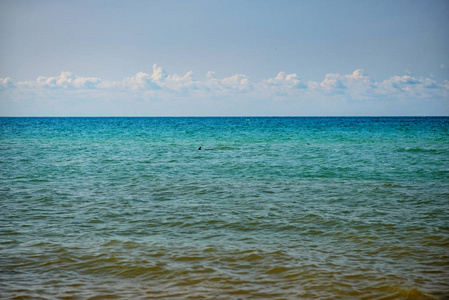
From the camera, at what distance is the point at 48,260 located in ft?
21.9

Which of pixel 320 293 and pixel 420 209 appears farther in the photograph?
pixel 420 209

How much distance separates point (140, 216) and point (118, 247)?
92.7 inches

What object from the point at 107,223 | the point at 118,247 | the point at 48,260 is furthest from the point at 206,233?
the point at 48,260

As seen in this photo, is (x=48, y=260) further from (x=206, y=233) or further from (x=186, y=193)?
(x=186, y=193)

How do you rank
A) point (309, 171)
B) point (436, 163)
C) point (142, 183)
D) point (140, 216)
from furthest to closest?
point (436, 163) → point (309, 171) → point (142, 183) → point (140, 216)

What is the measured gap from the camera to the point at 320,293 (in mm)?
5488

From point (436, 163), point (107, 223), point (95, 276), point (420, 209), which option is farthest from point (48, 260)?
point (436, 163)

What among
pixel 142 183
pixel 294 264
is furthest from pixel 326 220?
pixel 142 183

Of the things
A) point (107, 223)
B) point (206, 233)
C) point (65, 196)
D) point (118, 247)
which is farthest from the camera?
point (65, 196)

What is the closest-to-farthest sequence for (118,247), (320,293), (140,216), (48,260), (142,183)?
(320,293) < (48,260) < (118,247) < (140,216) < (142,183)

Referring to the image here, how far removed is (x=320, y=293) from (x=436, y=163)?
1816cm

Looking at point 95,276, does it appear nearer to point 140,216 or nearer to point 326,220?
point 140,216

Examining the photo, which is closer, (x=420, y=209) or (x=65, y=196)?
(x=420, y=209)

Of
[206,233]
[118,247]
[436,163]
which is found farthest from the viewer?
[436,163]
